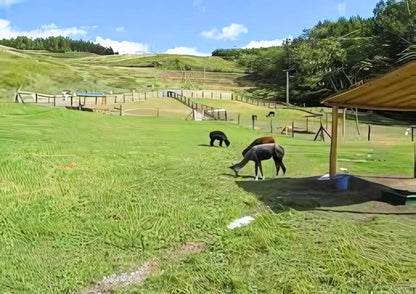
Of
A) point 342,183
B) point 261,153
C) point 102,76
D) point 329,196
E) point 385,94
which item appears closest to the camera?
point 329,196

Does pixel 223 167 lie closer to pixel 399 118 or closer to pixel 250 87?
pixel 399 118

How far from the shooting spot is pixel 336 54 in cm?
5778

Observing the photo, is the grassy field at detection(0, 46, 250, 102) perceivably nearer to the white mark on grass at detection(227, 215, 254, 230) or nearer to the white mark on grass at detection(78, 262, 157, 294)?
the white mark on grass at detection(227, 215, 254, 230)

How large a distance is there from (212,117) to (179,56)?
71.5 m

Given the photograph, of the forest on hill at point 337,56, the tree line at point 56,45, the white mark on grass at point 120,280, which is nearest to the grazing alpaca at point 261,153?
the white mark on grass at point 120,280

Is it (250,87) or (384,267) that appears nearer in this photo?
(384,267)

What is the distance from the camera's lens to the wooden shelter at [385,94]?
27.1 ft

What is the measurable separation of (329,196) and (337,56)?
51237 millimetres

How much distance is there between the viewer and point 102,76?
67.3 metres

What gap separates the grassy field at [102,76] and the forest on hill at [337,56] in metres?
7.55

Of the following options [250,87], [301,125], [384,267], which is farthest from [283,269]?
[250,87]

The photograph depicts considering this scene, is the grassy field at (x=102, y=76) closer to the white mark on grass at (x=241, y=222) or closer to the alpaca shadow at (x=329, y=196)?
the alpaca shadow at (x=329, y=196)

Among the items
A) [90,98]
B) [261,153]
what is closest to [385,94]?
[261,153]

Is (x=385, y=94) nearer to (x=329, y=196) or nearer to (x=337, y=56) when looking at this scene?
(x=329, y=196)
